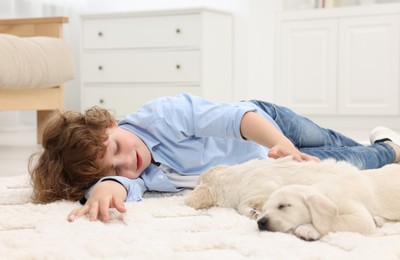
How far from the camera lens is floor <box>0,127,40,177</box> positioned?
7.24 feet

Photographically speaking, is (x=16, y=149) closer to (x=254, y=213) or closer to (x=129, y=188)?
(x=129, y=188)

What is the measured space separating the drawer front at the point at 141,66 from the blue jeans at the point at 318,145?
2.12 metres

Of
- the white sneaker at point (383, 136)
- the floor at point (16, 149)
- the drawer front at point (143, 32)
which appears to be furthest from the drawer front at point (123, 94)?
the white sneaker at point (383, 136)

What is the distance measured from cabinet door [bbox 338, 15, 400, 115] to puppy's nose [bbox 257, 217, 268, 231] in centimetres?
313

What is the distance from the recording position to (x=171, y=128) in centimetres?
154

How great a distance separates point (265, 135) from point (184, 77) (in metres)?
2.58

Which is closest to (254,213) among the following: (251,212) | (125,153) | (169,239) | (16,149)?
(251,212)

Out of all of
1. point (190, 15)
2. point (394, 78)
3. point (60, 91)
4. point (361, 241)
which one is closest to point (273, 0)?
point (190, 15)

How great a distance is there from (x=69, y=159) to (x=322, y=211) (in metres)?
0.64

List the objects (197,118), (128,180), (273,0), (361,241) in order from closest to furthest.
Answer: (361,241)
(128,180)
(197,118)
(273,0)

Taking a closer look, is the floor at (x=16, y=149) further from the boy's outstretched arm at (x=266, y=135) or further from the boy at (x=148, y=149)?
the boy's outstretched arm at (x=266, y=135)

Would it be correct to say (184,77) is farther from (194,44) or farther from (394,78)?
(394,78)

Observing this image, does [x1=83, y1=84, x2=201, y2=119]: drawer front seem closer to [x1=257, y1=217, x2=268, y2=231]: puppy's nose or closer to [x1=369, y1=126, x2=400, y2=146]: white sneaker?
[x1=369, y1=126, x2=400, y2=146]: white sneaker

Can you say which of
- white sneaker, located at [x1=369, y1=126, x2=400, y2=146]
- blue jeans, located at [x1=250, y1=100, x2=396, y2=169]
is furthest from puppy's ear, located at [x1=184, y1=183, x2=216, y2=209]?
white sneaker, located at [x1=369, y1=126, x2=400, y2=146]
